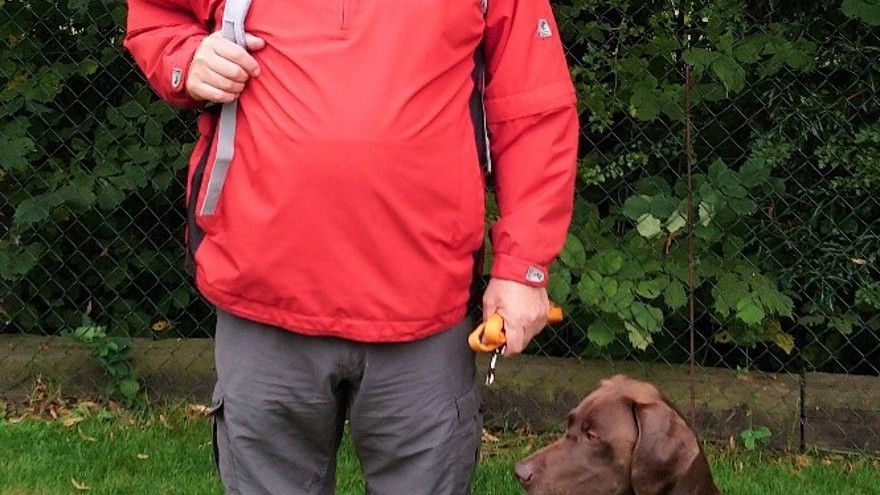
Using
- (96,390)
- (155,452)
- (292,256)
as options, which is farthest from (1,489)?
(292,256)

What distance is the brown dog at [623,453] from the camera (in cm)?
295

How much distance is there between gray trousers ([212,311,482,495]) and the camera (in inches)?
94.3

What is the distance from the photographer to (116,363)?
516cm

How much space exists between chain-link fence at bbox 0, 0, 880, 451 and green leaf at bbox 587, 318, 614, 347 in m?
0.01

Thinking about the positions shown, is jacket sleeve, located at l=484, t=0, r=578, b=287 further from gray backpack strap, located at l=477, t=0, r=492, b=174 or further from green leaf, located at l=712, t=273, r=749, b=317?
green leaf, located at l=712, t=273, r=749, b=317

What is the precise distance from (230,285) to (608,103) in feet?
8.89

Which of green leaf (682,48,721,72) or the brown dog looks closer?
the brown dog

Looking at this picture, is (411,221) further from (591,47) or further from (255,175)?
(591,47)

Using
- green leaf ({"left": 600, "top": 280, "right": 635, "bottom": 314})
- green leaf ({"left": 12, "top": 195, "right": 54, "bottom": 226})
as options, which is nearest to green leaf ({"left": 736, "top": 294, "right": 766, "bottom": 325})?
green leaf ({"left": 600, "top": 280, "right": 635, "bottom": 314})

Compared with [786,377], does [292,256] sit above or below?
above

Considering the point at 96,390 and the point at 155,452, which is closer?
the point at 155,452

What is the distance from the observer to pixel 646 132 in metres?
4.90

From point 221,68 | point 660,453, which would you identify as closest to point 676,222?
point 660,453

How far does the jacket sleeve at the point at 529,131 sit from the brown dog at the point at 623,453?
730mm
